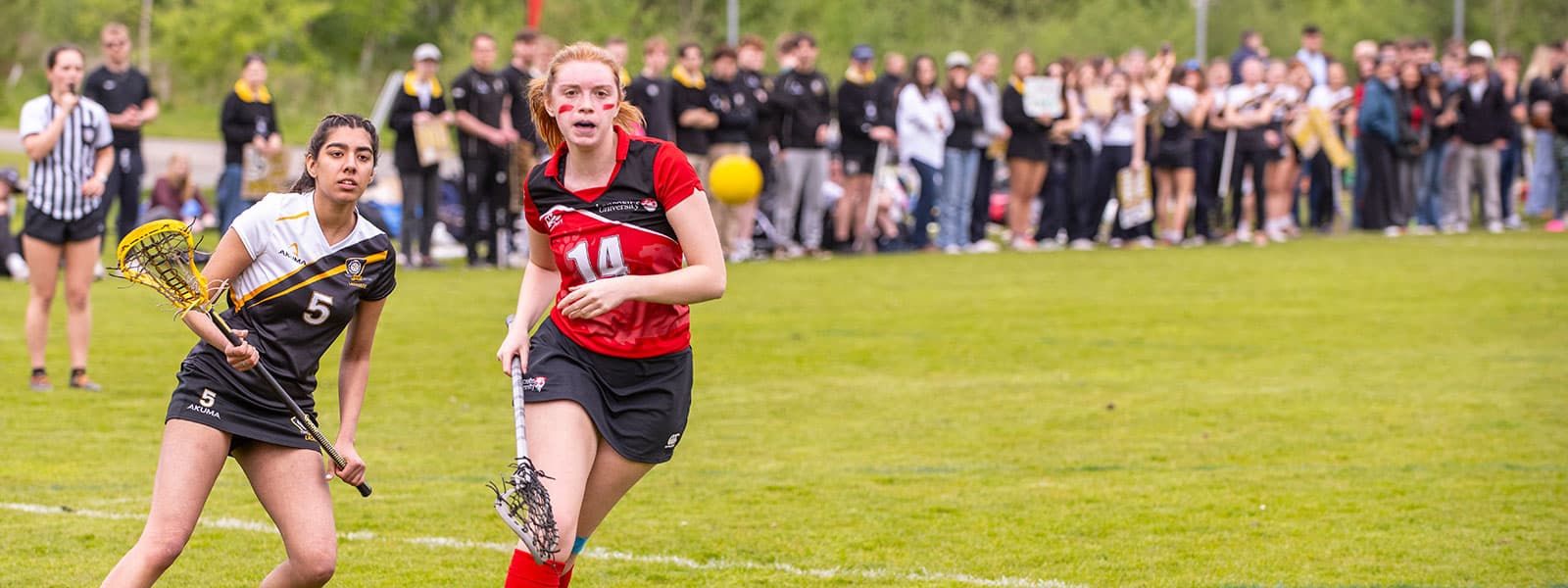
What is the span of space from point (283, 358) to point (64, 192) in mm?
5886

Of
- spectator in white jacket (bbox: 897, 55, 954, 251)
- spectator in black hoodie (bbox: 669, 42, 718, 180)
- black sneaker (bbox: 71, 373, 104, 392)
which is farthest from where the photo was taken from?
spectator in white jacket (bbox: 897, 55, 954, 251)

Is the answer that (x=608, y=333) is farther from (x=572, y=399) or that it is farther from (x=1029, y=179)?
(x=1029, y=179)

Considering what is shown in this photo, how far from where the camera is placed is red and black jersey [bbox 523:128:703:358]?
16.3 feet

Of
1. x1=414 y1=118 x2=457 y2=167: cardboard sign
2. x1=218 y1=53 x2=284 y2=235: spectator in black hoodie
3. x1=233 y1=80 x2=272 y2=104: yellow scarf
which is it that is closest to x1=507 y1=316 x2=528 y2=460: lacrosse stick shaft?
x1=414 y1=118 x2=457 y2=167: cardboard sign

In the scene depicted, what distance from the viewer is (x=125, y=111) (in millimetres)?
15961

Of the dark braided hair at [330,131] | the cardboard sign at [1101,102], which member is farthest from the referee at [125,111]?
the dark braided hair at [330,131]

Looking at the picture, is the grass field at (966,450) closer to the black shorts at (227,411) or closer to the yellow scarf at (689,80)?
the black shorts at (227,411)

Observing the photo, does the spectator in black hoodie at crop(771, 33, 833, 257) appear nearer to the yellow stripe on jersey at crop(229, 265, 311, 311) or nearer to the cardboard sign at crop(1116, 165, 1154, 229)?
the cardboard sign at crop(1116, 165, 1154, 229)

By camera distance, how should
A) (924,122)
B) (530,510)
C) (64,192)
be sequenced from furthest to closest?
(924,122), (64,192), (530,510)

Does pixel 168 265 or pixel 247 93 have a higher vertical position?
pixel 247 93

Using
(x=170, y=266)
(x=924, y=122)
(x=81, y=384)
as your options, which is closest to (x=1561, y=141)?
(x=924, y=122)

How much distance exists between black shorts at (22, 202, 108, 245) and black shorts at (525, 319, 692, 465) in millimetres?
6166

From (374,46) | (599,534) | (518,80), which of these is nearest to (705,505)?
(599,534)

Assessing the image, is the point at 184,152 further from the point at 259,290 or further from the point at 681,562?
the point at 259,290
